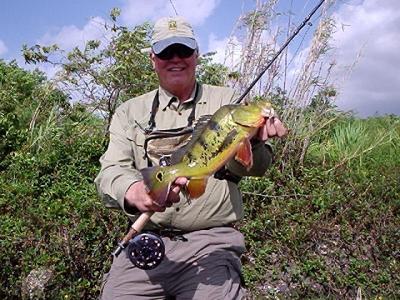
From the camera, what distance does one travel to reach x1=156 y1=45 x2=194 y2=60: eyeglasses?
400 cm

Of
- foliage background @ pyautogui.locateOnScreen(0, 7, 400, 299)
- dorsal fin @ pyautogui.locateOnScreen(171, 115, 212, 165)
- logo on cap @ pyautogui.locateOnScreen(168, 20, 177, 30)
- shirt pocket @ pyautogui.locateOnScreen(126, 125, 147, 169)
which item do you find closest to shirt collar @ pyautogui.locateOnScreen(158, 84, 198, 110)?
shirt pocket @ pyautogui.locateOnScreen(126, 125, 147, 169)

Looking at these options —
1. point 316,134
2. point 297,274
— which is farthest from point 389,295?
point 316,134

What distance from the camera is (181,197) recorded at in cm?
385

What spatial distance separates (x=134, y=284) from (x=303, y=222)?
143 inches

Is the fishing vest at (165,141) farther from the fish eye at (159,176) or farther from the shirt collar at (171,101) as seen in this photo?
the fish eye at (159,176)

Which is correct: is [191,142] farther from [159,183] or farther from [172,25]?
[172,25]

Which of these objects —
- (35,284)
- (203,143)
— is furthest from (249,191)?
(203,143)

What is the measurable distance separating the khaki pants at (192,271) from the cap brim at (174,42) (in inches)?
44.7

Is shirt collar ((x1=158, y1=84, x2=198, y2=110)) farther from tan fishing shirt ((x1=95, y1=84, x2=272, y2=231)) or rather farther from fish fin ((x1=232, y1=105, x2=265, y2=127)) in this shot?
fish fin ((x1=232, y1=105, x2=265, y2=127))

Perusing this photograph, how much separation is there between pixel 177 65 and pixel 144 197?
100 centimetres

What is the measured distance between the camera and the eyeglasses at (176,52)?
4000 mm

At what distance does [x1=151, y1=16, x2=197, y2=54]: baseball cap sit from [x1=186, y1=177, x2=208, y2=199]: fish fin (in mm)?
1052

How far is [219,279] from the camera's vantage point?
3861mm

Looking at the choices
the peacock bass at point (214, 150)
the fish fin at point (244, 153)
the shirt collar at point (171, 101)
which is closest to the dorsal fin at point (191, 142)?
the peacock bass at point (214, 150)
